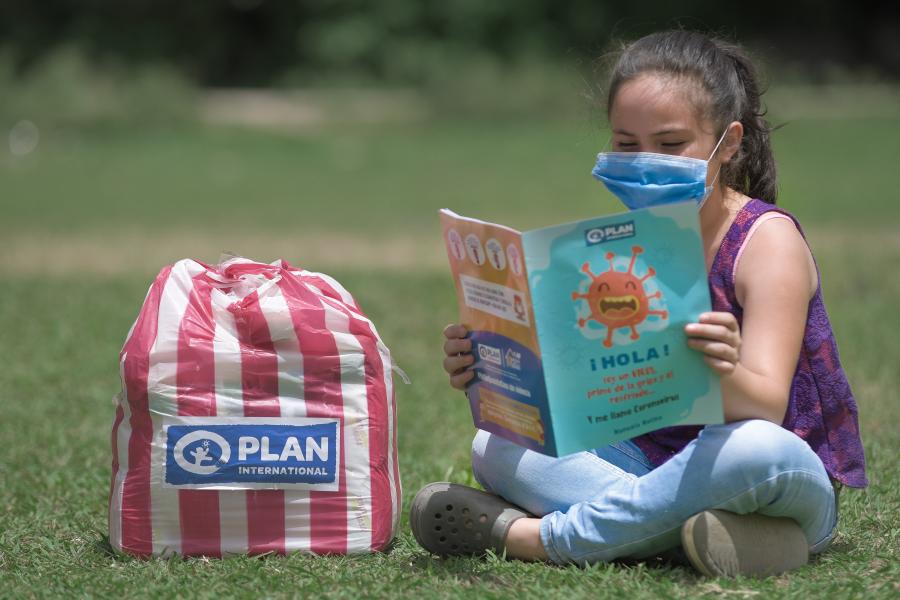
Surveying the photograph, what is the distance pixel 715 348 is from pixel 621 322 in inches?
7.3

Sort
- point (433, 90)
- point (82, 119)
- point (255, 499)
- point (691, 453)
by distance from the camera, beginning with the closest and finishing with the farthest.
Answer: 1. point (691, 453)
2. point (255, 499)
3. point (82, 119)
4. point (433, 90)

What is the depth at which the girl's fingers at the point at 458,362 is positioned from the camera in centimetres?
268

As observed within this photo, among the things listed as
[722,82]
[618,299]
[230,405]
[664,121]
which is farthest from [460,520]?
[722,82]

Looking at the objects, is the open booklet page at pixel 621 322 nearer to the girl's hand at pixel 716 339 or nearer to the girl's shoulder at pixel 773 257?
the girl's hand at pixel 716 339

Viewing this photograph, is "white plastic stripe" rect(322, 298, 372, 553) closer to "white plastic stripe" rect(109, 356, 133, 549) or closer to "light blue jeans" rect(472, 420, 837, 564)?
"light blue jeans" rect(472, 420, 837, 564)

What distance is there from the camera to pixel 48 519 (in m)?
3.26

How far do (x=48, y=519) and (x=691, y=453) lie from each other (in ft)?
5.69

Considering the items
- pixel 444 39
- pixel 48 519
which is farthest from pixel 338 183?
pixel 444 39

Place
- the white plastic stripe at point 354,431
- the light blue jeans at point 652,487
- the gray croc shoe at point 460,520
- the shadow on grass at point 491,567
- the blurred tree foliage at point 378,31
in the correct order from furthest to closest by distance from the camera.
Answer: the blurred tree foliage at point 378,31 → the white plastic stripe at point 354,431 → the gray croc shoe at point 460,520 → the shadow on grass at point 491,567 → the light blue jeans at point 652,487

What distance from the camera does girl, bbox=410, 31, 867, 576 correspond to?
2484mm

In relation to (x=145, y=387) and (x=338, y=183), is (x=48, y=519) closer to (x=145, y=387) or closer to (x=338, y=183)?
(x=145, y=387)

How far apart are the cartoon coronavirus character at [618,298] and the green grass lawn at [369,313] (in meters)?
0.55

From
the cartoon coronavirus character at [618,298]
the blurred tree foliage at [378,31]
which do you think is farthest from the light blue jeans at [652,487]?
the blurred tree foliage at [378,31]

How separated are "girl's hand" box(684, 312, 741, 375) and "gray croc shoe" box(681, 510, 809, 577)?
0.34m
